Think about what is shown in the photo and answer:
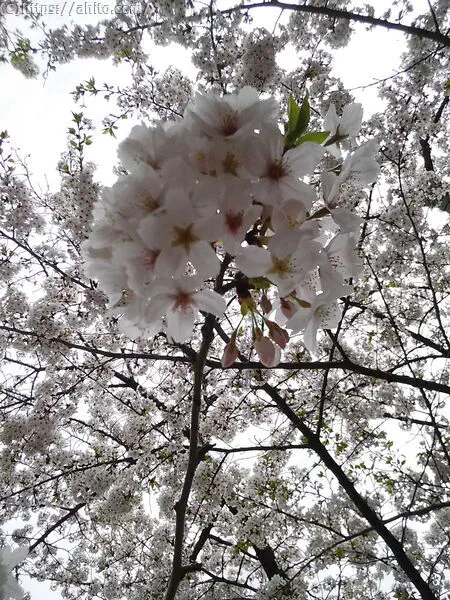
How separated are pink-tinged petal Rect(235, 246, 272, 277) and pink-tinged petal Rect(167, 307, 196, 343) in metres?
0.19

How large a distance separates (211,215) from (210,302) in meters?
0.25

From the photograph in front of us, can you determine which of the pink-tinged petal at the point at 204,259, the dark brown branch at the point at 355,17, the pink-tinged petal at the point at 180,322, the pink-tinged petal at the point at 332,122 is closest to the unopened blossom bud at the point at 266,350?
the pink-tinged petal at the point at 180,322

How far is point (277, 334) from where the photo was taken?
120 cm

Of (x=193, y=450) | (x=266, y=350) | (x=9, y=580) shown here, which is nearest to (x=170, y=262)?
(x=266, y=350)

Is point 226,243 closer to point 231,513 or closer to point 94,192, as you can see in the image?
point 94,192

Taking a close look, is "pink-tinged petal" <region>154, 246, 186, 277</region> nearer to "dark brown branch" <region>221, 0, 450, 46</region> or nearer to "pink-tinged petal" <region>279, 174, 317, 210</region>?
"pink-tinged petal" <region>279, 174, 317, 210</region>

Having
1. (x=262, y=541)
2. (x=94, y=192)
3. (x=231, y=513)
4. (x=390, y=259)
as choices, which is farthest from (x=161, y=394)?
(x=390, y=259)

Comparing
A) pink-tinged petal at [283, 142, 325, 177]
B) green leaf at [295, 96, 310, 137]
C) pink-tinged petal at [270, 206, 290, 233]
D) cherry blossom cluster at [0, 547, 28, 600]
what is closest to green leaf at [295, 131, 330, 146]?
green leaf at [295, 96, 310, 137]

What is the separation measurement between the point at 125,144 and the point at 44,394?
5.11 m

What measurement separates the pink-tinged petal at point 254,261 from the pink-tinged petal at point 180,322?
7.3 inches

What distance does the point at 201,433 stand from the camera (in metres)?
5.19

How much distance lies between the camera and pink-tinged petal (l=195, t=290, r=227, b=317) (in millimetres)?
1011

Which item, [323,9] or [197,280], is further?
[323,9]

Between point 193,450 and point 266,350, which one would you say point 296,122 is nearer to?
point 266,350
